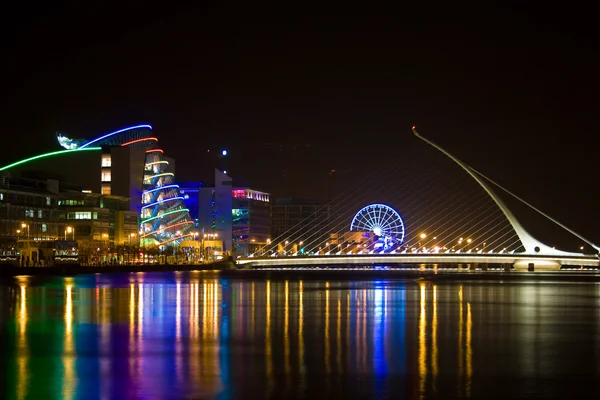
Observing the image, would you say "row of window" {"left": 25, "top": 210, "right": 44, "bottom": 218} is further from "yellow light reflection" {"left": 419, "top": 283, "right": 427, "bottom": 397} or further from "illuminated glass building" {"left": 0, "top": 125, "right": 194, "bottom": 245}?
"yellow light reflection" {"left": 419, "top": 283, "right": 427, "bottom": 397}

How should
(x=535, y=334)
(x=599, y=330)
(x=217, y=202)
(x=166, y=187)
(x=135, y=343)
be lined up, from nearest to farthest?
1. (x=135, y=343)
2. (x=535, y=334)
3. (x=599, y=330)
4. (x=166, y=187)
5. (x=217, y=202)

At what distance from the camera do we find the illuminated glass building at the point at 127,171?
389ft

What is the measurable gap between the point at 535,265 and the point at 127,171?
5181 cm

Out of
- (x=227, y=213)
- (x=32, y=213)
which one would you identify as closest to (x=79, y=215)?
(x=32, y=213)

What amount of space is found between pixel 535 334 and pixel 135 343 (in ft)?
32.3

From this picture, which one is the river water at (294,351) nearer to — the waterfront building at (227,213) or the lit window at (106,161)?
the lit window at (106,161)

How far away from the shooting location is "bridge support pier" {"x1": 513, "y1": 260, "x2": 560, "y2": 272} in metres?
103

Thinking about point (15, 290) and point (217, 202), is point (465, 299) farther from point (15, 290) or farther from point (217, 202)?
point (217, 202)

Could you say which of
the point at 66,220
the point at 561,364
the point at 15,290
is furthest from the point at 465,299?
the point at 66,220

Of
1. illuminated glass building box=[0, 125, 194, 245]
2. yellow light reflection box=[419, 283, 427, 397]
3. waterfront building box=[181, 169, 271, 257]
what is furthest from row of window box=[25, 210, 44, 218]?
yellow light reflection box=[419, 283, 427, 397]

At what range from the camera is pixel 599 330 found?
2520 centimetres

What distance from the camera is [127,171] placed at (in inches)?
4791

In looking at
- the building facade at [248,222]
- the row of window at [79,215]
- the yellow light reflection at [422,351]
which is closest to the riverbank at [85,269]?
the row of window at [79,215]

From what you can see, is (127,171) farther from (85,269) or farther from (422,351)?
(422,351)
